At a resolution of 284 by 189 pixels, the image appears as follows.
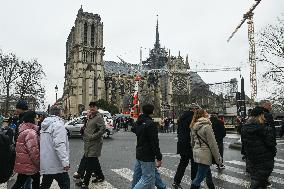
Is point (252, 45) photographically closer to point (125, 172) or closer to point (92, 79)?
point (92, 79)

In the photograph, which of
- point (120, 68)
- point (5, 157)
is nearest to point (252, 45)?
point (120, 68)

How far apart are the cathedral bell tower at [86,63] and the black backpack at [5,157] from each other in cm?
9294

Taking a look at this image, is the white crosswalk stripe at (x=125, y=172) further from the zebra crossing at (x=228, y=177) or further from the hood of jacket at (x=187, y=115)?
the hood of jacket at (x=187, y=115)

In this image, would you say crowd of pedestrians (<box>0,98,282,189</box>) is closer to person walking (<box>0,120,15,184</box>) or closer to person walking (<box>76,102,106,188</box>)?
person walking (<box>76,102,106,188</box>)

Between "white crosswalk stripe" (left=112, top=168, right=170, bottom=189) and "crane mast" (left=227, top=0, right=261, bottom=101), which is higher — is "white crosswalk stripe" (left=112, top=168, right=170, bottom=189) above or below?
below

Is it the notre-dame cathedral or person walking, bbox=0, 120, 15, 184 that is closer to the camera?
person walking, bbox=0, 120, 15, 184

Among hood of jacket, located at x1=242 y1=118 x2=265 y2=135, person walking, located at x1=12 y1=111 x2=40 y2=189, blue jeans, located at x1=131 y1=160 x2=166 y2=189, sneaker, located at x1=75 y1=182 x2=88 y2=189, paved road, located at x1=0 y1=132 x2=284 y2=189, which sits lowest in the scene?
paved road, located at x1=0 y1=132 x2=284 y2=189

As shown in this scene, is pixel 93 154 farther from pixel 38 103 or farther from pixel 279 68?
pixel 38 103

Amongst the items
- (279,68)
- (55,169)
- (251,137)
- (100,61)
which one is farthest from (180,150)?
(100,61)

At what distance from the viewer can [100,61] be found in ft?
331

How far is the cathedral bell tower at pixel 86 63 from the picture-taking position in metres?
97.2

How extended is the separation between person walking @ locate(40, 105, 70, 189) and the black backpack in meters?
2.46

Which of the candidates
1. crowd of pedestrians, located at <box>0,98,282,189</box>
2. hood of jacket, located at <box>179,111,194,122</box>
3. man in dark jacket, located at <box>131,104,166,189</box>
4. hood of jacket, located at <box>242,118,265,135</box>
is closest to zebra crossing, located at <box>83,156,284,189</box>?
crowd of pedestrians, located at <box>0,98,282,189</box>

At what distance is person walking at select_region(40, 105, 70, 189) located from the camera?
248 inches
